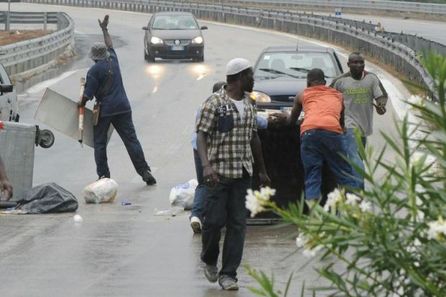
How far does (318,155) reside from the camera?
12.5m

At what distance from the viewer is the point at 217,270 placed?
10.4 meters

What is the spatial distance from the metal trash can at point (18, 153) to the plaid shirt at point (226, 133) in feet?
18.0

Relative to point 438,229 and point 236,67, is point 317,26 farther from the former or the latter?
point 438,229

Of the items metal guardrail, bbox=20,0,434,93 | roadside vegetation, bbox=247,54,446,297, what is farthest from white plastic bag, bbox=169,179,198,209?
roadside vegetation, bbox=247,54,446,297

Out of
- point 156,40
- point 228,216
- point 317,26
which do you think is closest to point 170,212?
point 228,216

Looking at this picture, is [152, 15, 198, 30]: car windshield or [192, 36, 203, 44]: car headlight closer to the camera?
[192, 36, 203, 44]: car headlight

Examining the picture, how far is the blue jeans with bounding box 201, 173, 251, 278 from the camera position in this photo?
998 centimetres

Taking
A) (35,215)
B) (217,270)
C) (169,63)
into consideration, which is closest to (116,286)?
(217,270)

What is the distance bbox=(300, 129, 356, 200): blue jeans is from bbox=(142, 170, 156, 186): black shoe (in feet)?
15.8

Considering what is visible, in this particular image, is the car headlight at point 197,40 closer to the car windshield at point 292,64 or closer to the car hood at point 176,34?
the car hood at point 176,34

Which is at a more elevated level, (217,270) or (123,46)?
(217,270)

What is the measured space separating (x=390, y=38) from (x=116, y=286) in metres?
28.9

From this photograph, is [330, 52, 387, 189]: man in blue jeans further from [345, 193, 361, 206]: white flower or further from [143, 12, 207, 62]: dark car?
[143, 12, 207, 62]: dark car

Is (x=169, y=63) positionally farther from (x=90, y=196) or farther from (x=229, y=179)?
(x=229, y=179)
